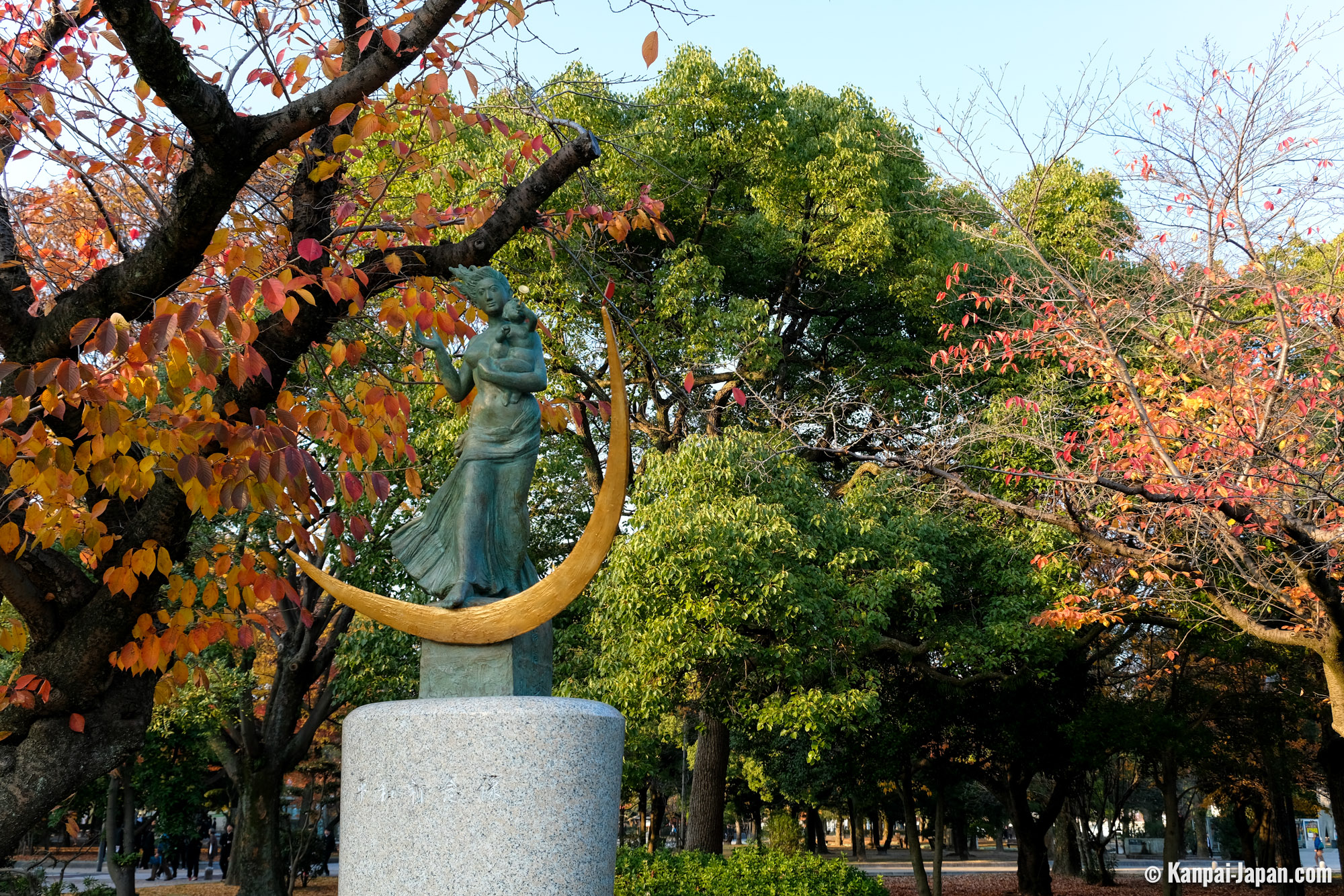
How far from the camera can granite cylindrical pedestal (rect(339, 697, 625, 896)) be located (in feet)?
14.0

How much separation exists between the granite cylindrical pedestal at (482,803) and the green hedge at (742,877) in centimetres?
620

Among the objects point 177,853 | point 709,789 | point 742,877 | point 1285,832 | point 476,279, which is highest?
point 476,279

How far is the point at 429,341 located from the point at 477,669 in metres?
1.71

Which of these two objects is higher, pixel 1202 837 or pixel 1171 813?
pixel 1171 813

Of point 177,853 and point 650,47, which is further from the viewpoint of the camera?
point 177,853

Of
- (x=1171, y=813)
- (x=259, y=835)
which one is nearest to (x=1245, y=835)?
(x=1171, y=813)

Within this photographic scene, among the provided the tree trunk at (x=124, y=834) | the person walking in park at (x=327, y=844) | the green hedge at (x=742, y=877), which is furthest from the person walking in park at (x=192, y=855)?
the green hedge at (x=742, y=877)

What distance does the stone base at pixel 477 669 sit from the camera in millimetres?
4934

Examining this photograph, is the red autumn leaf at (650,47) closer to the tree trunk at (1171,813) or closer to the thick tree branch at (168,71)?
the thick tree branch at (168,71)

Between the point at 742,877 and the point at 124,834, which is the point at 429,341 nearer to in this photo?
the point at 742,877

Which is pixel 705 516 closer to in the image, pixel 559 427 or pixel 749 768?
pixel 559 427

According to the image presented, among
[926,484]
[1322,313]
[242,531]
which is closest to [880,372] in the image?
[926,484]

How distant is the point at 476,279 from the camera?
5.41m

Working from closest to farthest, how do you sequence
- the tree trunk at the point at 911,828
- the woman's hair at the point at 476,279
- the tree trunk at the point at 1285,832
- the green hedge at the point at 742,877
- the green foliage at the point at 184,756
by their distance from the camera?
the woman's hair at the point at 476,279 → the green hedge at the point at 742,877 → the green foliage at the point at 184,756 → the tree trunk at the point at 911,828 → the tree trunk at the point at 1285,832
